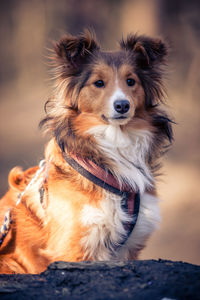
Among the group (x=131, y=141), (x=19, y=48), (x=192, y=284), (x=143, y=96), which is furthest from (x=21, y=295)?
(x=19, y=48)

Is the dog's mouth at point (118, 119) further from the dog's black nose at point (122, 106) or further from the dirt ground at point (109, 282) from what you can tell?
the dirt ground at point (109, 282)

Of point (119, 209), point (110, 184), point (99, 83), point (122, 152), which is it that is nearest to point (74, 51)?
point (99, 83)

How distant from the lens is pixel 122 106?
9.34ft

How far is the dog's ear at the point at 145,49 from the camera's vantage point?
3.12 metres

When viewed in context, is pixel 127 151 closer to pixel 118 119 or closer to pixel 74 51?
pixel 118 119

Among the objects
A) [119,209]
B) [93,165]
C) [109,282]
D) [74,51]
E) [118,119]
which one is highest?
[74,51]

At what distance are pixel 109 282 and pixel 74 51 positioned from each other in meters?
1.70

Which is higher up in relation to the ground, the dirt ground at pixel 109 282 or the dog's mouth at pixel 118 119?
the dog's mouth at pixel 118 119

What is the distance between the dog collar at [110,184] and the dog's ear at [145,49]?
3.18ft

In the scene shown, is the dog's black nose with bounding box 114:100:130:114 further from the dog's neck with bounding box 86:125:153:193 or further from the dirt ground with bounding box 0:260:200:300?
the dirt ground with bounding box 0:260:200:300

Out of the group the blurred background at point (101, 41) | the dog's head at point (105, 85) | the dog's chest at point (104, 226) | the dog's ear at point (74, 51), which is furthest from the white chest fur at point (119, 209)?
the blurred background at point (101, 41)

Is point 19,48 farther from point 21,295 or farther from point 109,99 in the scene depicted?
point 21,295

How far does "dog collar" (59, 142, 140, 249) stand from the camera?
280cm

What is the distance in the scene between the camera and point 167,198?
724cm
